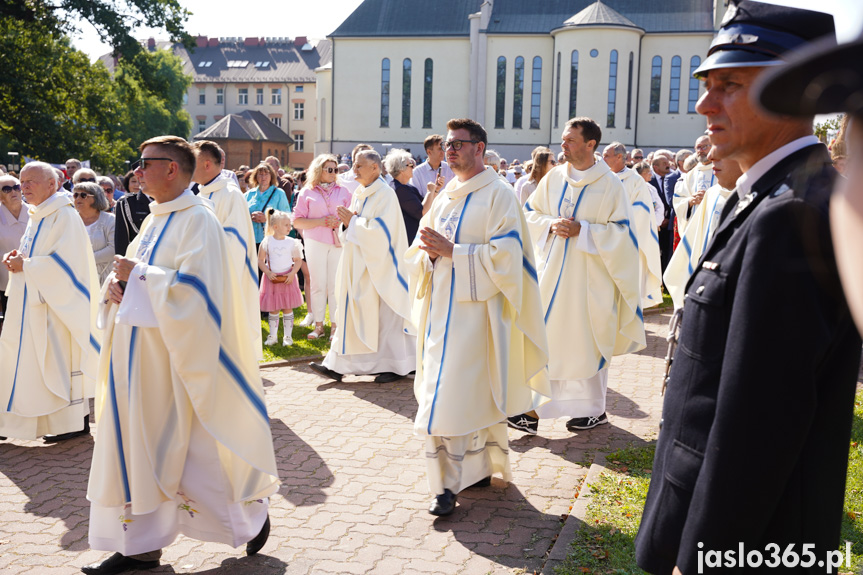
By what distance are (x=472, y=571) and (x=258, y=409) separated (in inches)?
55.7

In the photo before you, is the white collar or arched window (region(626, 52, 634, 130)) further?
arched window (region(626, 52, 634, 130))

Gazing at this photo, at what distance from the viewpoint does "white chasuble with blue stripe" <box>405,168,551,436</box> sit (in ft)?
16.1

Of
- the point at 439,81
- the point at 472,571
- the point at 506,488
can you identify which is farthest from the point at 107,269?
the point at 439,81

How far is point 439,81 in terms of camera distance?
60.5 m

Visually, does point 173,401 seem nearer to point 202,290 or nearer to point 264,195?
point 202,290

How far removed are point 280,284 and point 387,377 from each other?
2.26m

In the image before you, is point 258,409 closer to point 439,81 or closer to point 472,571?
point 472,571

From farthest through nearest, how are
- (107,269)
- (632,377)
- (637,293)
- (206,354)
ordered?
(632,377)
(107,269)
(637,293)
(206,354)

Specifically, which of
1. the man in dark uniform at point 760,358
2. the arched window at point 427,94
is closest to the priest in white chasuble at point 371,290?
the man in dark uniform at point 760,358

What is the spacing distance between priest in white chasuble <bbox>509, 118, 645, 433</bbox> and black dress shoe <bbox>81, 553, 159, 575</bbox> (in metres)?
3.39

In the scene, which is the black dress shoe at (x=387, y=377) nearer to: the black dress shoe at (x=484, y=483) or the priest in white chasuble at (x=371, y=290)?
the priest in white chasuble at (x=371, y=290)

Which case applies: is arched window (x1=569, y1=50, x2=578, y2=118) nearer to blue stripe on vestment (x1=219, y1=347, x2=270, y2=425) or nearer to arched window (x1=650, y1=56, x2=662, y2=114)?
arched window (x1=650, y1=56, x2=662, y2=114)

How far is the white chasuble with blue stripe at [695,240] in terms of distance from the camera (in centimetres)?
660

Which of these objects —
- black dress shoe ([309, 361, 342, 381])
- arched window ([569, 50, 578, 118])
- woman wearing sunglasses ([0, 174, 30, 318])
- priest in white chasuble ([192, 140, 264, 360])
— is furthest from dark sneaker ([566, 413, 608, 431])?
arched window ([569, 50, 578, 118])
